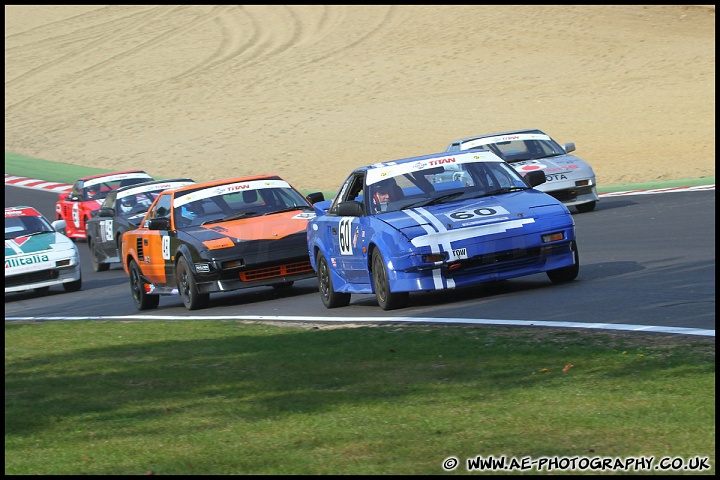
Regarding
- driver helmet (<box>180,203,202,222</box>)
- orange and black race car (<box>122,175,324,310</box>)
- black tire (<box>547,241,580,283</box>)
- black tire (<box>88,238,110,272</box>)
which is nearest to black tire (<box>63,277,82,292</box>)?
black tire (<box>88,238,110,272</box>)

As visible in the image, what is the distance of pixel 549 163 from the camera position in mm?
21922

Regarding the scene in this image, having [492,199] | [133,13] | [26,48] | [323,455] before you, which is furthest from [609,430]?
[133,13]

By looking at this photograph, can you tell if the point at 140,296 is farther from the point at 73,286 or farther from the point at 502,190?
the point at 502,190

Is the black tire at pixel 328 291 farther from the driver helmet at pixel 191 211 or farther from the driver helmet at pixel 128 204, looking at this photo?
the driver helmet at pixel 128 204

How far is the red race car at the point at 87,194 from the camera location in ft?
85.8

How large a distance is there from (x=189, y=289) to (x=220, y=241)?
71cm

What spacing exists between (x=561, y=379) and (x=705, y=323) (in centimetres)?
198

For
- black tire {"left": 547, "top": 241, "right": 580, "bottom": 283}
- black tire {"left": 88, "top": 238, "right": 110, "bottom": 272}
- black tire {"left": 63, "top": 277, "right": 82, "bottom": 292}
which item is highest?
black tire {"left": 547, "top": 241, "right": 580, "bottom": 283}

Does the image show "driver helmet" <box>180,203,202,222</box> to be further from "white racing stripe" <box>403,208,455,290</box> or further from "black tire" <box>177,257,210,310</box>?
"white racing stripe" <box>403,208,455,290</box>

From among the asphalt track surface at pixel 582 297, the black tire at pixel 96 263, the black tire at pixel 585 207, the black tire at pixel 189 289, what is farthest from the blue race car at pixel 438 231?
the black tire at pixel 96 263

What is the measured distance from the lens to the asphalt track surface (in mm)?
10656

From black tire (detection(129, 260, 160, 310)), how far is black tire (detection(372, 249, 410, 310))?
15.3 ft

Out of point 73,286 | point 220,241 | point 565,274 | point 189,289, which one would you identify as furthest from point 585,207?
point 565,274

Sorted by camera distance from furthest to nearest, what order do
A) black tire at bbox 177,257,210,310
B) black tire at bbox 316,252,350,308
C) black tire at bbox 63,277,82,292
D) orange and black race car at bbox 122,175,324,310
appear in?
black tire at bbox 63,277,82,292, black tire at bbox 177,257,210,310, orange and black race car at bbox 122,175,324,310, black tire at bbox 316,252,350,308
